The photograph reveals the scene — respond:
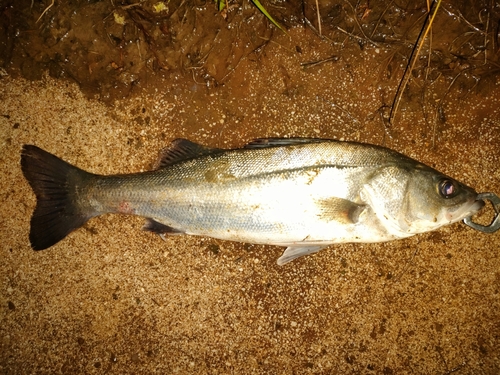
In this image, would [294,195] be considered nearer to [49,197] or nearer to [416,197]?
[416,197]

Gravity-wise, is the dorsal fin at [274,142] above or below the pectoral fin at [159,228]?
above

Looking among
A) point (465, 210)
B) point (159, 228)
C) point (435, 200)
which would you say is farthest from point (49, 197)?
point (465, 210)

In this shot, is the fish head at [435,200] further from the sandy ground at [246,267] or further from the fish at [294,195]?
the sandy ground at [246,267]

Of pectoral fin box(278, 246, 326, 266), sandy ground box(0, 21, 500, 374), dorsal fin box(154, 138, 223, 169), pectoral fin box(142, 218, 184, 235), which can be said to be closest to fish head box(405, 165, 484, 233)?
sandy ground box(0, 21, 500, 374)

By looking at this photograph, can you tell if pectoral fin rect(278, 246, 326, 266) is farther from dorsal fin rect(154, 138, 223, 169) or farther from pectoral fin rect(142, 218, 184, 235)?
dorsal fin rect(154, 138, 223, 169)

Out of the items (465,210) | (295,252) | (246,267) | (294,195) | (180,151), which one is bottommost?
(246,267)

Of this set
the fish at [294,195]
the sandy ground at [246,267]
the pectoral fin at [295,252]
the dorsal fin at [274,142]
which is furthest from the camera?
the sandy ground at [246,267]

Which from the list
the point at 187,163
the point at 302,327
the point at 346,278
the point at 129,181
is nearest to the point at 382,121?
the point at 346,278

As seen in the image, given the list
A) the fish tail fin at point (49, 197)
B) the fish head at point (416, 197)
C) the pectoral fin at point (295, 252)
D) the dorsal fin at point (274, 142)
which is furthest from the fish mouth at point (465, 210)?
the fish tail fin at point (49, 197)

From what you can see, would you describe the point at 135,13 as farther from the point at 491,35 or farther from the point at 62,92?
the point at 491,35
